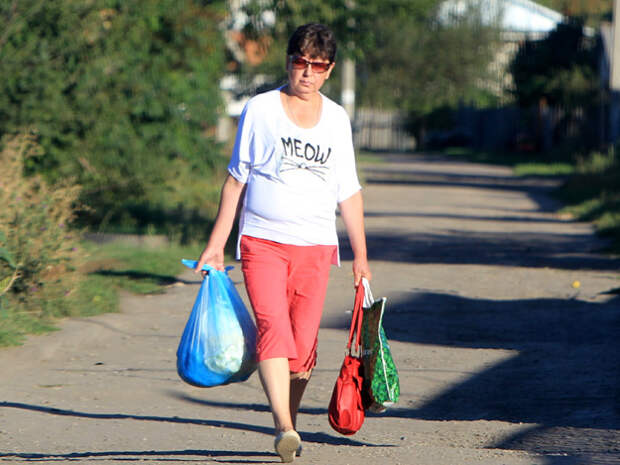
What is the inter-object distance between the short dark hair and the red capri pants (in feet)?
2.61

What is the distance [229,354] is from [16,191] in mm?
4368

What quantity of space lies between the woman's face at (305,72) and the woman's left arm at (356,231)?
20.5 inches

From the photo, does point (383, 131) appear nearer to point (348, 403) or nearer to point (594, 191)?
point (594, 191)

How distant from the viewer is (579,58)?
39.2 m

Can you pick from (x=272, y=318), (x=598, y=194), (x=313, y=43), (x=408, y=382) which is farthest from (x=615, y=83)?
(x=272, y=318)

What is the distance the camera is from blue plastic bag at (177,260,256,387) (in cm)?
460

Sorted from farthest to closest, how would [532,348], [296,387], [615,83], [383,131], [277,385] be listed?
[383,131], [615,83], [532,348], [296,387], [277,385]

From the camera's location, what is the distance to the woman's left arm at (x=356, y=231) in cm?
482

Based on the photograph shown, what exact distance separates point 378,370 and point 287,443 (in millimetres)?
539

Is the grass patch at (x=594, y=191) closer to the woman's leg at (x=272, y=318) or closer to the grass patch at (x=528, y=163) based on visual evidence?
the grass patch at (x=528, y=163)

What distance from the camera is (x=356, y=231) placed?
4.85 metres

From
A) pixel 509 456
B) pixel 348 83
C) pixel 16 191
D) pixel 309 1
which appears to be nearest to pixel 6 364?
pixel 16 191

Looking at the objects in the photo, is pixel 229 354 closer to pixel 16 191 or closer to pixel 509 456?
pixel 509 456

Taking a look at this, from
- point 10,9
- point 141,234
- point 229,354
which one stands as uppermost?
point 10,9
